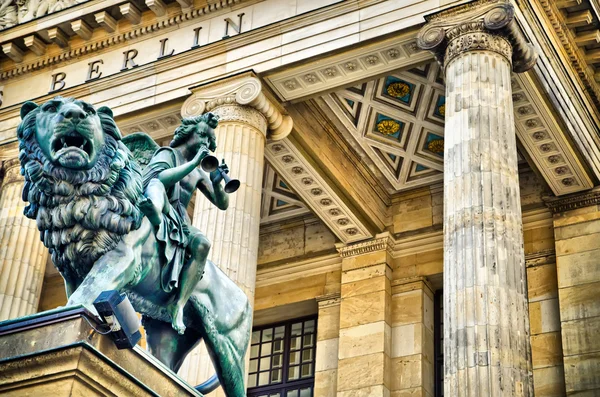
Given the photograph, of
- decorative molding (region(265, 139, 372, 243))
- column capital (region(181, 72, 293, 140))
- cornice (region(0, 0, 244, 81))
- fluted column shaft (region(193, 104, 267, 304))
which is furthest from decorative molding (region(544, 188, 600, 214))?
cornice (region(0, 0, 244, 81))

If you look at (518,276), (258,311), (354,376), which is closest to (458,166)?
(518,276)

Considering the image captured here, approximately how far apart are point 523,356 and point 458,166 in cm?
314

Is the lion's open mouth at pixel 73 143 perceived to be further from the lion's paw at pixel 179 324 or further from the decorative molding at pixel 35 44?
the decorative molding at pixel 35 44

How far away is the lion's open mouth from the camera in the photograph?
21.8 ft

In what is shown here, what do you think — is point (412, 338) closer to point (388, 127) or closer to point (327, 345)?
point (327, 345)

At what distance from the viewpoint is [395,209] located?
24.4 metres

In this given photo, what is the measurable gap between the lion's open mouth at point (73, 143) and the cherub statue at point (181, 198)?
471 mm

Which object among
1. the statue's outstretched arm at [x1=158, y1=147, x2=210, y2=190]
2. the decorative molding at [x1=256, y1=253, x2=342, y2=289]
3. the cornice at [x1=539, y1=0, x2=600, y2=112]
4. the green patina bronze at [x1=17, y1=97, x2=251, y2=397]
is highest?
the cornice at [x1=539, y1=0, x2=600, y2=112]

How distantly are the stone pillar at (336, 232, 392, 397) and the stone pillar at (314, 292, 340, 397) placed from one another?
17.0 inches

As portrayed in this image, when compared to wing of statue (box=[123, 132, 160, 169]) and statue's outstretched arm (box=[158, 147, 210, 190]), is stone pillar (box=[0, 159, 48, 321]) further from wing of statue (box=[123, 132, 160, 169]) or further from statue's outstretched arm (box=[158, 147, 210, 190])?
statue's outstretched arm (box=[158, 147, 210, 190])

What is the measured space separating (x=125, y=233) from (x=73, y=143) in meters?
0.61

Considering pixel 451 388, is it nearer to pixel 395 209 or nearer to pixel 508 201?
pixel 508 201

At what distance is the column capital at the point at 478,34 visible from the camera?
1759cm

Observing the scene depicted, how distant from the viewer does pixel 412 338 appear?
22953 mm
